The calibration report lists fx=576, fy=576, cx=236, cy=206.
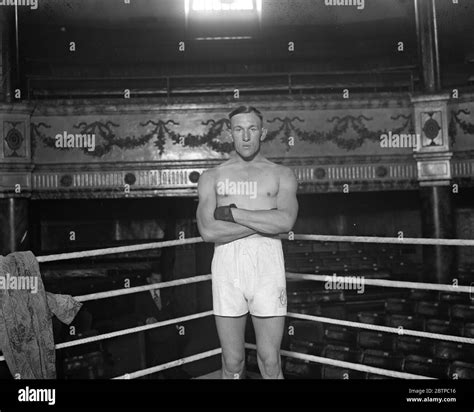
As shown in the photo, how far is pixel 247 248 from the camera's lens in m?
3.11

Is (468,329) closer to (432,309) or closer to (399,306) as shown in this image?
(432,309)

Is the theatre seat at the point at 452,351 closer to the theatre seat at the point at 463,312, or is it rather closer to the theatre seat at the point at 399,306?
the theatre seat at the point at 463,312

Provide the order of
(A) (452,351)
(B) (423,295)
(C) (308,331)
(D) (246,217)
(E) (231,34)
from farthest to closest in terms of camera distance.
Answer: (E) (231,34) < (B) (423,295) < (C) (308,331) < (A) (452,351) < (D) (246,217)

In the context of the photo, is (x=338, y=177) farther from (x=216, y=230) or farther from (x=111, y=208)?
(x=216, y=230)

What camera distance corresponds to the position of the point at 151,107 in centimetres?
826

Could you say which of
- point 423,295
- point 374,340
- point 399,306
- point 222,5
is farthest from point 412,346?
point 222,5

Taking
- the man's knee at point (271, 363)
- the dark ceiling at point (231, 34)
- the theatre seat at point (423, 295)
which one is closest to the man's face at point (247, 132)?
the man's knee at point (271, 363)

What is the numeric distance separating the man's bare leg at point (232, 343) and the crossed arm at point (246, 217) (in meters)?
0.44

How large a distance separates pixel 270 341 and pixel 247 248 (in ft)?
1.68

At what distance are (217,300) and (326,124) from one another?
568cm

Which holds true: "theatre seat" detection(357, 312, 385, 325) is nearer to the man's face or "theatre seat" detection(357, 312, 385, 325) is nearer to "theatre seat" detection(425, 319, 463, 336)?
"theatre seat" detection(425, 319, 463, 336)

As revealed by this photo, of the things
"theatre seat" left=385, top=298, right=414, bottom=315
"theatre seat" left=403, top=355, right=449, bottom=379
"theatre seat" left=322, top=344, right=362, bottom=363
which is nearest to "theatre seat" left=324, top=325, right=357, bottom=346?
"theatre seat" left=322, top=344, right=362, bottom=363

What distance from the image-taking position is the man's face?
309 cm

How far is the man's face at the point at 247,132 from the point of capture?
10.2ft
